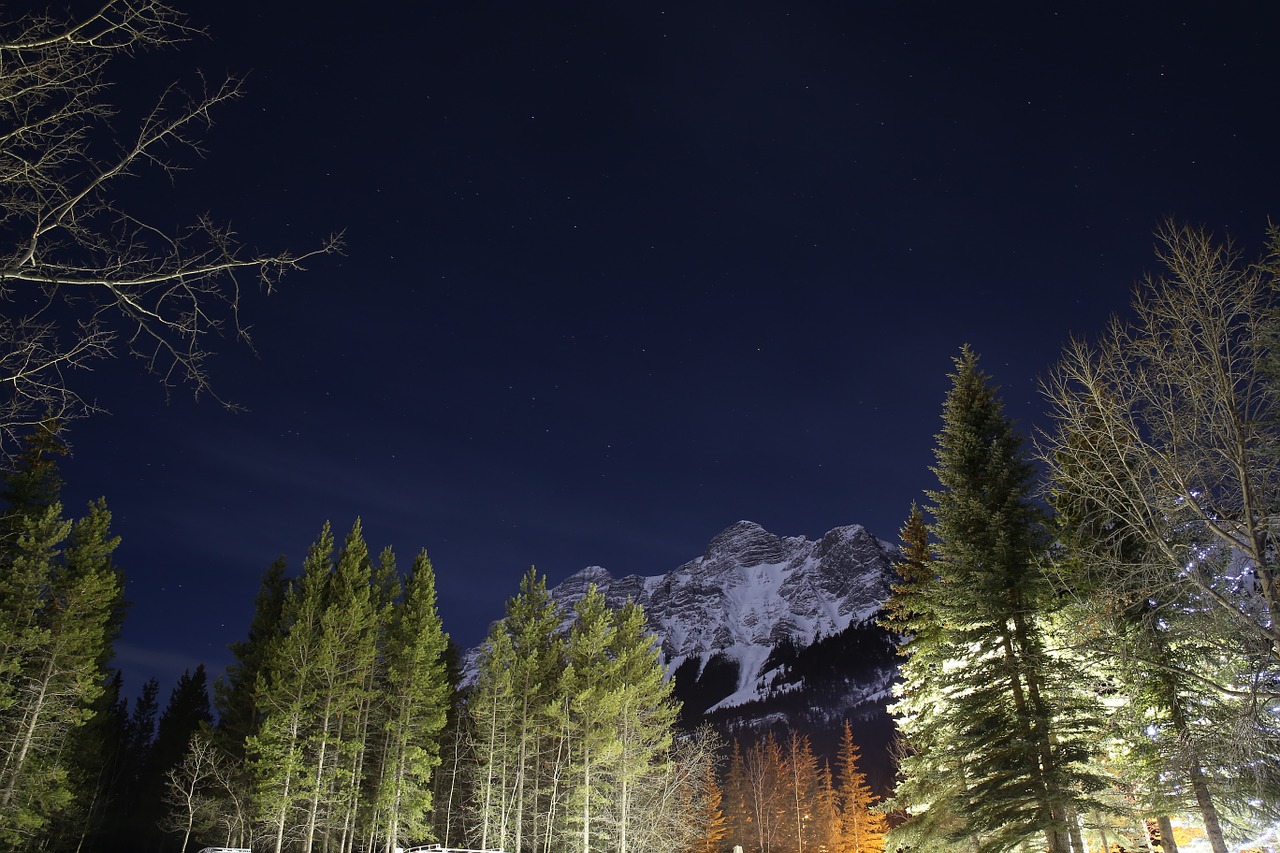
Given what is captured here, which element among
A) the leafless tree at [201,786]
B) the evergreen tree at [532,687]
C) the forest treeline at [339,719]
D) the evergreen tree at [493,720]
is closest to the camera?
the forest treeline at [339,719]

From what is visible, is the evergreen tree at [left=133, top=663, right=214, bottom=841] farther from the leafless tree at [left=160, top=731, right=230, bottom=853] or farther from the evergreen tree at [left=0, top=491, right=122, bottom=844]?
the evergreen tree at [left=0, top=491, right=122, bottom=844]

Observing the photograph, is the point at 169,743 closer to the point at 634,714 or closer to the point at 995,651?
the point at 634,714

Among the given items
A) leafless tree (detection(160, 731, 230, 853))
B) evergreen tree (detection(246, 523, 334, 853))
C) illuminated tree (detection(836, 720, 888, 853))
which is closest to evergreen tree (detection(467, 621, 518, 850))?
evergreen tree (detection(246, 523, 334, 853))

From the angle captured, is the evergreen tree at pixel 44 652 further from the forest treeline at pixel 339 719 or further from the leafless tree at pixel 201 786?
the leafless tree at pixel 201 786

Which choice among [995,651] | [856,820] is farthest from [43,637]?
[856,820]

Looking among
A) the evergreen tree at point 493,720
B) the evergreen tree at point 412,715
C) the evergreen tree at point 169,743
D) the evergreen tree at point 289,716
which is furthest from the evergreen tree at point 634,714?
the evergreen tree at point 169,743

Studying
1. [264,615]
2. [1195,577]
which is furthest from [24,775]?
[1195,577]

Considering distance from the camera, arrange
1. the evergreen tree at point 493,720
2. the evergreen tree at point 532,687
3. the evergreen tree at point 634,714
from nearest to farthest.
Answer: the evergreen tree at point 634,714, the evergreen tree at point 493,720, the evergreen tree at point 532,687

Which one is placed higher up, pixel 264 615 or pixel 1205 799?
pixel 264 615

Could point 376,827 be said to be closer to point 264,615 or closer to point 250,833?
point 250,833

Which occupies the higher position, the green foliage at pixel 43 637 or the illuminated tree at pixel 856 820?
the green foliage at pixel 43 637

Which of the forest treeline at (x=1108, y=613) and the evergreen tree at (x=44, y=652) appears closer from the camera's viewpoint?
the forest treeline at (x=1108, y=613)

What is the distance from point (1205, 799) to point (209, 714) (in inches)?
2051

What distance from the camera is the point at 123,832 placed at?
43.2m
